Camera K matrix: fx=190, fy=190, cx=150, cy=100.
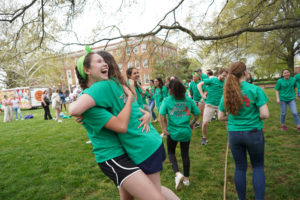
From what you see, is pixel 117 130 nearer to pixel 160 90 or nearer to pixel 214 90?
pixel 214 90

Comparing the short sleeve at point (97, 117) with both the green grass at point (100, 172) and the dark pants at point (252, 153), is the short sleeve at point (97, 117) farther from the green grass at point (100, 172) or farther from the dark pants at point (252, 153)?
the green grass at point (100, 172)

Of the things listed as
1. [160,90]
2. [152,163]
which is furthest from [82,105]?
[160,90]

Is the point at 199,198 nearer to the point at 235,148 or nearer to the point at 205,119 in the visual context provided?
the point at 235,148

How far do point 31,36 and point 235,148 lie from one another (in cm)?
708

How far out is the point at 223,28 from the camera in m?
7.21

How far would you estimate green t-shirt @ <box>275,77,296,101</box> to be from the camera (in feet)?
19.4

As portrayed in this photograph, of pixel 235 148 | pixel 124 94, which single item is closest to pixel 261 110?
pixel 235 148

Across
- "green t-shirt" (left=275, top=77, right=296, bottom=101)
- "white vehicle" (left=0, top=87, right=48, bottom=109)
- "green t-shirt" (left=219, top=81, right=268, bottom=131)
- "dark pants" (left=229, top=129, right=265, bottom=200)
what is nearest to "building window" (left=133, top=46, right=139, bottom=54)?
"green t-shirt" (left=275, top=77, right=296, bottom=101)

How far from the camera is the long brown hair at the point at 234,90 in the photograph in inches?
95.0

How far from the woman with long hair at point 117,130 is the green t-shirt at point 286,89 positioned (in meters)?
6.05

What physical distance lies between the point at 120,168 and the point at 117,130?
0.28 m

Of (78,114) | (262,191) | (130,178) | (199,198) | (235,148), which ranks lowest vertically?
(199,198)

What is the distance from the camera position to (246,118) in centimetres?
243

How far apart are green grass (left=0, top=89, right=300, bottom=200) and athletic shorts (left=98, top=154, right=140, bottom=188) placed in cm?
209
